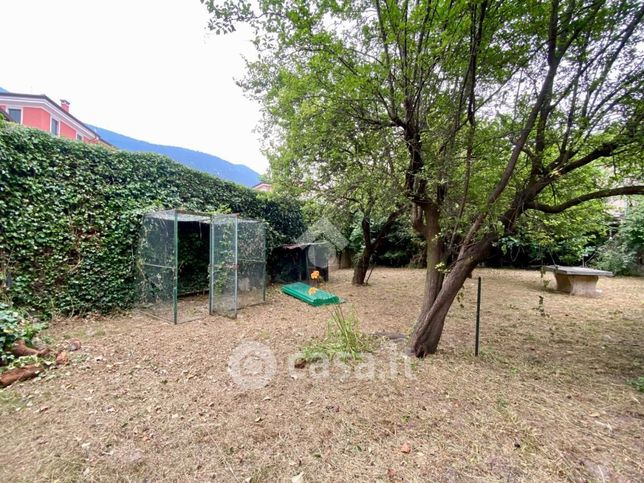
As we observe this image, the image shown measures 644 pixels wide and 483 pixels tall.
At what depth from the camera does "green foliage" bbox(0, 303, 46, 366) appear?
8.66ft

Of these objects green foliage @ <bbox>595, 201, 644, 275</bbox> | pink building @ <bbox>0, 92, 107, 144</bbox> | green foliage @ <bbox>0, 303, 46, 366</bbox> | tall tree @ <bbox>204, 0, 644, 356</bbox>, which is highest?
pink building @ <bbox>0, 92, 107, 144</bbox>

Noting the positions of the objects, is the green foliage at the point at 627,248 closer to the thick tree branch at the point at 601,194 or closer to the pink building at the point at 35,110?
the thick tree branch at the point at 601,194

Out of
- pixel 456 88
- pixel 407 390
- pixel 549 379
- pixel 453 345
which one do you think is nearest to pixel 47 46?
pixel 456 88

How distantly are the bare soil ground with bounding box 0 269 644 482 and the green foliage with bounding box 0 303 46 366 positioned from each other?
1.51ft

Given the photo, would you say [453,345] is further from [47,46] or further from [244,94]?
[47,46]

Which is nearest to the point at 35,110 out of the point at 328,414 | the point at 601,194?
the point at 328,414

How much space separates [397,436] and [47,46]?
8.34 meters

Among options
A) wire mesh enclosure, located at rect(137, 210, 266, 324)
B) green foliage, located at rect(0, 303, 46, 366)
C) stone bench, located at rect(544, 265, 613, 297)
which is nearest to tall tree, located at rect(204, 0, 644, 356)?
wire mesh enclosure, located at rect(137, 210, 266, 324)

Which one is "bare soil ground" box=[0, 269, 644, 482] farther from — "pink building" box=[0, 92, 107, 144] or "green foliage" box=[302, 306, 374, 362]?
"pink building" box=[0, 92, 107, 144]

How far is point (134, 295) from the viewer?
4.78 m

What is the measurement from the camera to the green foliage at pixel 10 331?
264cm

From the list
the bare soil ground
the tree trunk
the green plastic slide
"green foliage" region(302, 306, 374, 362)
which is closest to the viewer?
the bare soil ground

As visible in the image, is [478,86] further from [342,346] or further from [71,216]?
[71,216]

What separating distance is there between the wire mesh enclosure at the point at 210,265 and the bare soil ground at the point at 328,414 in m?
0.97
